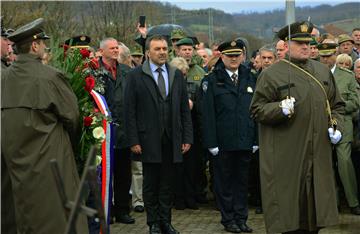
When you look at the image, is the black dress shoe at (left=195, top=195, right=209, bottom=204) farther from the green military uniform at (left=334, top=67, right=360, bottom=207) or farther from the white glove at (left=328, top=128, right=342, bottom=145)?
the white glove at (left=328, top=128, right=342, bottom=145)

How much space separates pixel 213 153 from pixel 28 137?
358 centimetres

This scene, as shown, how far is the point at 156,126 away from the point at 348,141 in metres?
3.11

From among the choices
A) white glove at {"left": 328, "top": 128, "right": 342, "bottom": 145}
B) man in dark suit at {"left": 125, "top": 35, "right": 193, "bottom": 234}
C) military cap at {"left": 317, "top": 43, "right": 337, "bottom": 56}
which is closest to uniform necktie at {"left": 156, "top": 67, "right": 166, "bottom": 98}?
man in dark suit at {"left": 125, "top": 35, "right": 193, "bottom": 234}

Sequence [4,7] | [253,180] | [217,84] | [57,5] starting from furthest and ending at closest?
1. [57,5]
2. [4,7]
3. [253,180]
4. [217,84]

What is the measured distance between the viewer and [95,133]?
7.79 m

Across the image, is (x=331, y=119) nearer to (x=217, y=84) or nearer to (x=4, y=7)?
(x=217, y=84)

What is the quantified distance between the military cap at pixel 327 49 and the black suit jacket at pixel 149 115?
3211 mm

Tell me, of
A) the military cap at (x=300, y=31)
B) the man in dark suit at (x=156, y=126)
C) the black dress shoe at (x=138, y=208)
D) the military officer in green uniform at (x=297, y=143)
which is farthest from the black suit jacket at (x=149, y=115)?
the black dress shoe at (x=138, y=208)

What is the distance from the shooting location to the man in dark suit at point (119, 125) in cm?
1034

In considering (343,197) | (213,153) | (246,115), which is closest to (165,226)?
(213,153)

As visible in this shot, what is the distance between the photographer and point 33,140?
6820 millimetres

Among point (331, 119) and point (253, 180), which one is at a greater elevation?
point (331, 119)

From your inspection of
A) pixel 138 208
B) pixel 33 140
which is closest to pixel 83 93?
pixel 33 140

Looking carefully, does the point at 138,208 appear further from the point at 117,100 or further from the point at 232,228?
the point at 232,228
